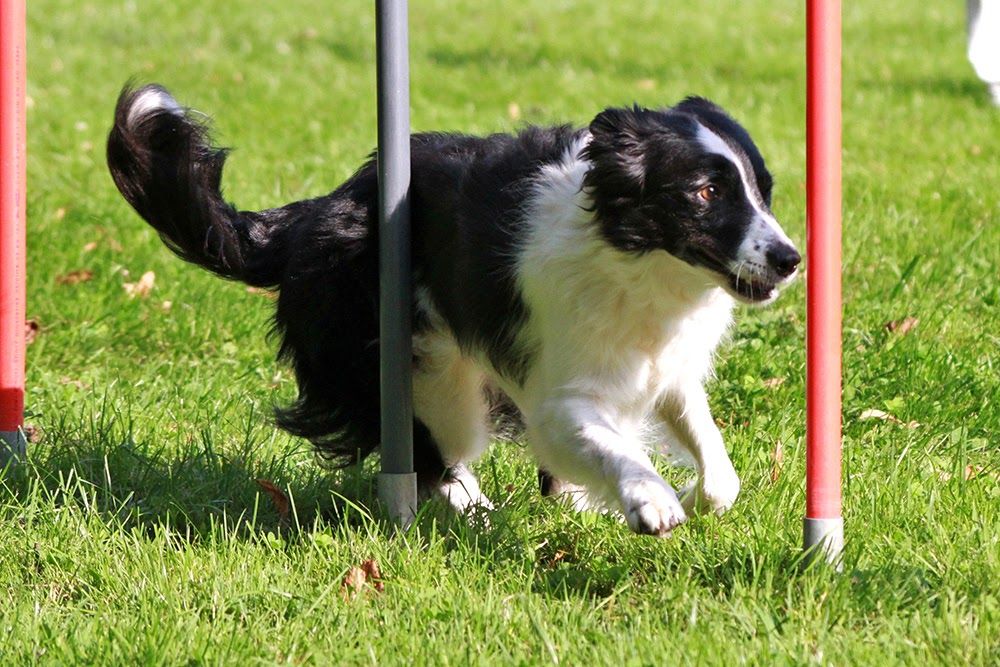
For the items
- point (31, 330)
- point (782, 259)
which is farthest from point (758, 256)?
point (31, 330)

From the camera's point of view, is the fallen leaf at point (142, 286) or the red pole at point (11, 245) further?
the fallen leaf at point (142, 286)

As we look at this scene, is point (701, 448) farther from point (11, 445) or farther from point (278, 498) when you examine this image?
point (11, 445)

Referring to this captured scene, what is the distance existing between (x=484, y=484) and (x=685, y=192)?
1.14 m

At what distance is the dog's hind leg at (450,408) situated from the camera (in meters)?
3.89

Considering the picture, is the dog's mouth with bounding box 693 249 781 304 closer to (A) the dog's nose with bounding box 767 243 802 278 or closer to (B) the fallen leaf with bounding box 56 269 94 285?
(A) the dog's nose with bounding box 767 243 802 278

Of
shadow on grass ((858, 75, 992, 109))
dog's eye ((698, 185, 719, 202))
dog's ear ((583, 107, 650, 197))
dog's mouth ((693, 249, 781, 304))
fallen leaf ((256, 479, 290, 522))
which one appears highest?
dog's ear ((583, 107, 650, 197))

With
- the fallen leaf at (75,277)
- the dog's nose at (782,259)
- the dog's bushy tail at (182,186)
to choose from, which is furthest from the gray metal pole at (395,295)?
the fallen leaf at (75,277)

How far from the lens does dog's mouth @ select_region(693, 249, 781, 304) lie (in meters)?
3.10

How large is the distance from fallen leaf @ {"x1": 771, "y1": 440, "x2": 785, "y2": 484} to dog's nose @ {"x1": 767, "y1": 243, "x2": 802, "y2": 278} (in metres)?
0.74

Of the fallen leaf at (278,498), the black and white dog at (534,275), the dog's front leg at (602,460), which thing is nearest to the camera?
the dog's front leg at (602,460)

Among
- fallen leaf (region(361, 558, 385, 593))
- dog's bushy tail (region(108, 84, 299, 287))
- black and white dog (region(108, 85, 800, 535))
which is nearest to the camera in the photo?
fallen leaf (region(361, 558, 385, 593))

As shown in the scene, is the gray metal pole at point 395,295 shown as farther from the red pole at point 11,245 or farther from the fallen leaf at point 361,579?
the red pole at point 11,245

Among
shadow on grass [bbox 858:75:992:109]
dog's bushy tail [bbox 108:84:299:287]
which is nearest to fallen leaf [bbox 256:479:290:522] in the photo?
dog's bushy tail [bbox 108:84:299:287]

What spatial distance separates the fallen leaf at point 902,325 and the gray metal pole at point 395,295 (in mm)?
1962
